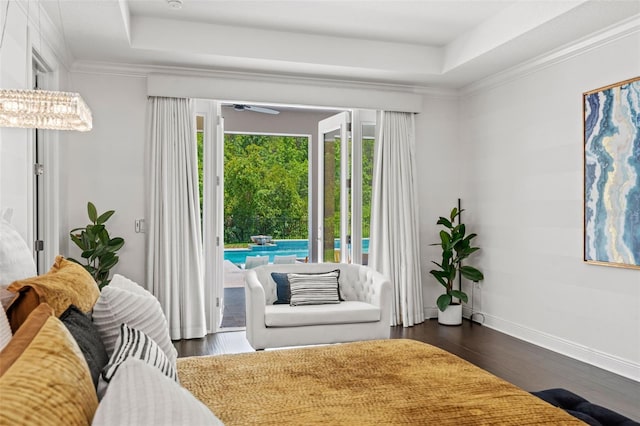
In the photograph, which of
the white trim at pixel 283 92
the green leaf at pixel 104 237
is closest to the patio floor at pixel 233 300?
the green leaf at pixel 104 237

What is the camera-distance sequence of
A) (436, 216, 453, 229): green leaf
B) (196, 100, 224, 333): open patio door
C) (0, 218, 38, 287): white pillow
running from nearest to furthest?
(0, 218, 38, 287): white pillow
(196, 100, 224, 333): open patio door
(436, 216, 453, 229): green leaf

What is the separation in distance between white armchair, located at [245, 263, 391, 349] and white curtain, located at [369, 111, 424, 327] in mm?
1105

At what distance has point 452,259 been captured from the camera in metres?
5.73

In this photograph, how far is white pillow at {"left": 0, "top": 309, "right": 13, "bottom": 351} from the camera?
141cm

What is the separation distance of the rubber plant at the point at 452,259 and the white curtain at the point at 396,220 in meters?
0.30

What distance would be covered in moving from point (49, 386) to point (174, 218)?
166 inches

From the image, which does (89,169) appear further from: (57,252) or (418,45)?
(418,45)

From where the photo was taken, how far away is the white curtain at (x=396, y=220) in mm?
5715

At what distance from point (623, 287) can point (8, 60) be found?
4.59 metres

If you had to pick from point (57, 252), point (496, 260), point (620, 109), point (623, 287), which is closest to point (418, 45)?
point (620, 109)


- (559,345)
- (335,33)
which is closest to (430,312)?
(559,345)

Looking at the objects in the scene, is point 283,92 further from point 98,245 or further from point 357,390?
point 357,390

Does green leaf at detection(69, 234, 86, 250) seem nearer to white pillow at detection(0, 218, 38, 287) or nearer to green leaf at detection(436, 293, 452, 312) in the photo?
white pillow at detection(0, 218, 38, 287)

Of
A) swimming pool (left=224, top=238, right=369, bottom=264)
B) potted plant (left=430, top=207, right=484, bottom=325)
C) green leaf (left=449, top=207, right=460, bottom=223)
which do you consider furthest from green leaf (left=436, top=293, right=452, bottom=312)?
swimming pool (left=224, top=238, right=369, bottom=264)
